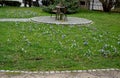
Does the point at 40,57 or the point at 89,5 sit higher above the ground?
the point at 40,57

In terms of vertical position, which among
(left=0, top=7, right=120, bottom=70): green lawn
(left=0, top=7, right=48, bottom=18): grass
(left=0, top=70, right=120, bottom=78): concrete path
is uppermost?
(left=0, top=70, right=120, bottom=78): concrete path

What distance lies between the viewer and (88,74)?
4664mm

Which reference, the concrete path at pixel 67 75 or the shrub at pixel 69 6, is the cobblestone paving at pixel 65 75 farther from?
the shrub at pixel 69 6

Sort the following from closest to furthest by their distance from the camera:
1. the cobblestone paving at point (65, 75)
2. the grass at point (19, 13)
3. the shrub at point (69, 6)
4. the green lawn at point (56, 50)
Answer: the cobblestone paving at point (65, 75), the green lawn at point (56, 50), the grass at point (19, 13), the shrub at point (69, 6)

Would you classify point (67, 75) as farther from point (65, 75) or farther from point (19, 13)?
point (19, 13)

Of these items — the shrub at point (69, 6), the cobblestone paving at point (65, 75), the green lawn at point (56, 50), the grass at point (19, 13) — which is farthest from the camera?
the shrub at point (69, 6)

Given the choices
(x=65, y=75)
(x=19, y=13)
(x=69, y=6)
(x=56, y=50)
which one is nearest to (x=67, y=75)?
(x=65, y=75)

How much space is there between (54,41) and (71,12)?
8.83 meters

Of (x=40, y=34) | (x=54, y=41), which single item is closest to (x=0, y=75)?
(x=54, y=41)

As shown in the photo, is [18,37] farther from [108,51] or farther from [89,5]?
[89,5]

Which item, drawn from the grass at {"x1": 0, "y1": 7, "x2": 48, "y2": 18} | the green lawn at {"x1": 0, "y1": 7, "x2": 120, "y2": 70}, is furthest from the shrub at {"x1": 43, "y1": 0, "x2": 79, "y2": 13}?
the green lawn at {"x1": 0, "y1": 7, "x2": 120, "y2": 70}

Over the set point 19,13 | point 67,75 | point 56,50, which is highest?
point 67,75

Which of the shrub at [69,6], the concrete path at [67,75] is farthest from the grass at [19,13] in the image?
the concrete path at [67,75]

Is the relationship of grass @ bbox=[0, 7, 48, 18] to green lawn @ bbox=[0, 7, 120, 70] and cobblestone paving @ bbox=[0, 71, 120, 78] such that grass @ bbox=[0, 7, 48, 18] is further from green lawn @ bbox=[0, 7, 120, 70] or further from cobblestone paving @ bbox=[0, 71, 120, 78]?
cobblestone paving @ bbox=[0, 71, 120, 78]
